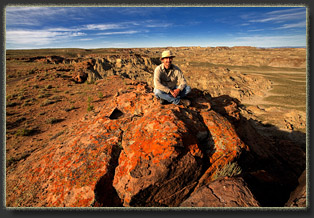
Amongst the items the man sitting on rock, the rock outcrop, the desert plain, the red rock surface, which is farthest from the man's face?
the red rock surface

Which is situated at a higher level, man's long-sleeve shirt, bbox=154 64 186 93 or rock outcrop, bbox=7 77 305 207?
man's long-sleeve shirt, bbox=154 64 186 93

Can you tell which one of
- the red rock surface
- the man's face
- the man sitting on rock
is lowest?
the red rock surface

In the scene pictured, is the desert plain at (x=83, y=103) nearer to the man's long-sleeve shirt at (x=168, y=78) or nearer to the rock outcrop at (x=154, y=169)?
the rock outcrop at (x=154, y=169)

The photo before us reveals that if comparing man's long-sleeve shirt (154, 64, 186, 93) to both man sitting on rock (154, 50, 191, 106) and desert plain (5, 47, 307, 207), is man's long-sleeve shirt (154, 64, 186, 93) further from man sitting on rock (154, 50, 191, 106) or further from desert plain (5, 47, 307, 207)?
desert plain (5, 47, 307, 207)

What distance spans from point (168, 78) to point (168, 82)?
0.37 ft

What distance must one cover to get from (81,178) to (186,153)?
1962 millimetres

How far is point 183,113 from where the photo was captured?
3.47 meters

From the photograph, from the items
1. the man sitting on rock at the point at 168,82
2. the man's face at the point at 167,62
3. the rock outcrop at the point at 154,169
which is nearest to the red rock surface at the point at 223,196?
the rock outcrop at the point at 154,169

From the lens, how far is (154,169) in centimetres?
241

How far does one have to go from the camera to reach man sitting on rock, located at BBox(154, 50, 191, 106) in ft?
12.0

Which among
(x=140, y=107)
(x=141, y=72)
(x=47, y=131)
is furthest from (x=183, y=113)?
(x=141, y=72)

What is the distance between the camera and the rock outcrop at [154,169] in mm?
2449

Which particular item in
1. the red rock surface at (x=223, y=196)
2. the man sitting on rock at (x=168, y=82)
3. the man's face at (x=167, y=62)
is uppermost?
the man's face at (x=167, y=62)

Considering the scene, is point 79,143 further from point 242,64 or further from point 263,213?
point 242,64
